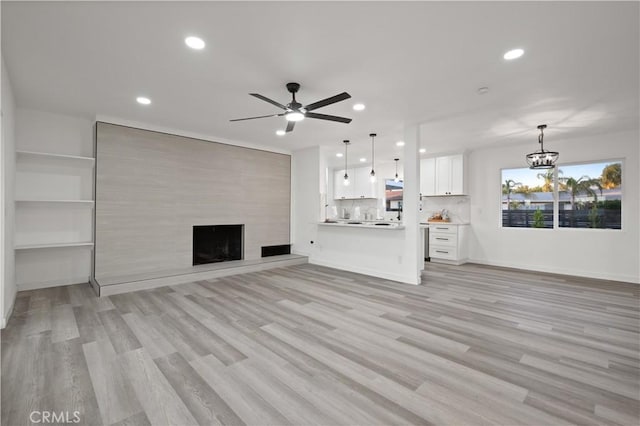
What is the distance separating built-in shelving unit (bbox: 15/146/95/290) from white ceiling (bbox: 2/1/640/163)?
0.87 metres

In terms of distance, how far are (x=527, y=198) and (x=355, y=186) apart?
4.44 metres

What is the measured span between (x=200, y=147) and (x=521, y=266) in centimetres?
712

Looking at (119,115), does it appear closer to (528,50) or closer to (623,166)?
(528,50)

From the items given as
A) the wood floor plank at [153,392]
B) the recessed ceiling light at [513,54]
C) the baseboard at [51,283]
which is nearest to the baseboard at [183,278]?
the baseboard at [51,283]

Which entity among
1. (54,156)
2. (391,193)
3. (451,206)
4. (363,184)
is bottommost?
(451,206)

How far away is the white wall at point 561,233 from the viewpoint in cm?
529

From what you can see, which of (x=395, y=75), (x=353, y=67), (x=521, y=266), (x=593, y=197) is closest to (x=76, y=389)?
(x=353, y=67)

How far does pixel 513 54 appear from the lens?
275 cm

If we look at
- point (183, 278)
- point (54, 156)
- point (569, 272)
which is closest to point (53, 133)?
point (54, 156)

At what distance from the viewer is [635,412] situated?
73.5 inches

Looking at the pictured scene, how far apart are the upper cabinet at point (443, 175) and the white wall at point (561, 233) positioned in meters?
0.35

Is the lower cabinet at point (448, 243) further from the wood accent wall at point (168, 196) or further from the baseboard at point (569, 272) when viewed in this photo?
the wood accent wall at point (168, 196)

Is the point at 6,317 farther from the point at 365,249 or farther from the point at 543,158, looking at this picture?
the point at 543,158

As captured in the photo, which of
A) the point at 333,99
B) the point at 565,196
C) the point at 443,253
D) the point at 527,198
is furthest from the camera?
the point at 443,253
